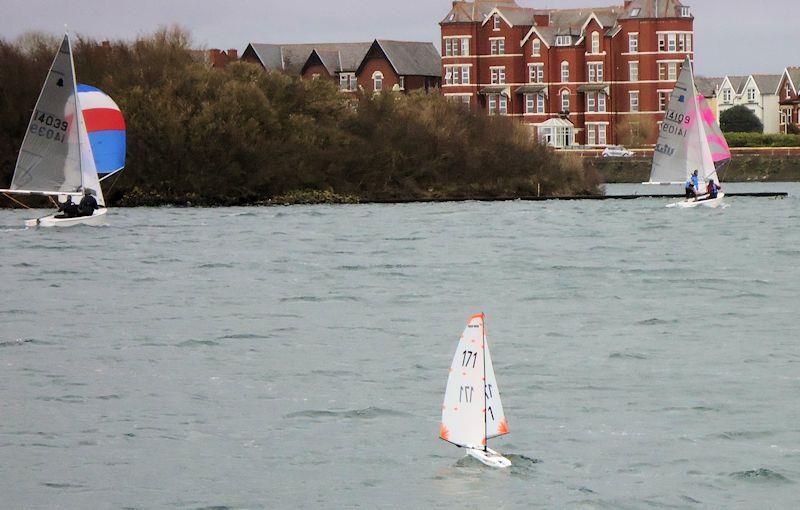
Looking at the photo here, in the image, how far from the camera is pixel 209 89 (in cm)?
7669

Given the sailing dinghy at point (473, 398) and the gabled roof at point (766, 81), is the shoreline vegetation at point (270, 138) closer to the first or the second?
the sailing dinghy at point (473, 398)

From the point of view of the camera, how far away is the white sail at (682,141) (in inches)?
2749

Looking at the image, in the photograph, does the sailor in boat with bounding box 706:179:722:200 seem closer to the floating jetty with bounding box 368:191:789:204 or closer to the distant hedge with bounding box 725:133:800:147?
the floating jetty with bounding box 368:191:789:204

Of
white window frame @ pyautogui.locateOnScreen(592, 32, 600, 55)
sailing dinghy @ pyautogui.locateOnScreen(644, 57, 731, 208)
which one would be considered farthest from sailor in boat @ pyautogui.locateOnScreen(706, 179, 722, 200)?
white window frame @ pyautogui.locateOnScreen(592, 32, 600, 55)

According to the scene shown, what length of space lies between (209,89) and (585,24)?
57426 mm

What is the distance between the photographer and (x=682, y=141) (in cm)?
7006

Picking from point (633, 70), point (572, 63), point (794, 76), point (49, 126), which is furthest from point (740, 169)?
point (49, 126)

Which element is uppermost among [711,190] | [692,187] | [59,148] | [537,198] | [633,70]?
[633,70]

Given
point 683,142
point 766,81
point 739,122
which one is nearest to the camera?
point 683,142

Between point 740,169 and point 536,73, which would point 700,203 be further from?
point 536,73

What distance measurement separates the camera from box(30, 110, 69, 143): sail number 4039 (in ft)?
189

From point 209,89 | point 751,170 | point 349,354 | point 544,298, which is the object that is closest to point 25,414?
point 349,354

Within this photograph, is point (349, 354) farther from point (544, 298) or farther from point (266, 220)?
point (266, 220)

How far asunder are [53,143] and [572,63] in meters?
76.4
